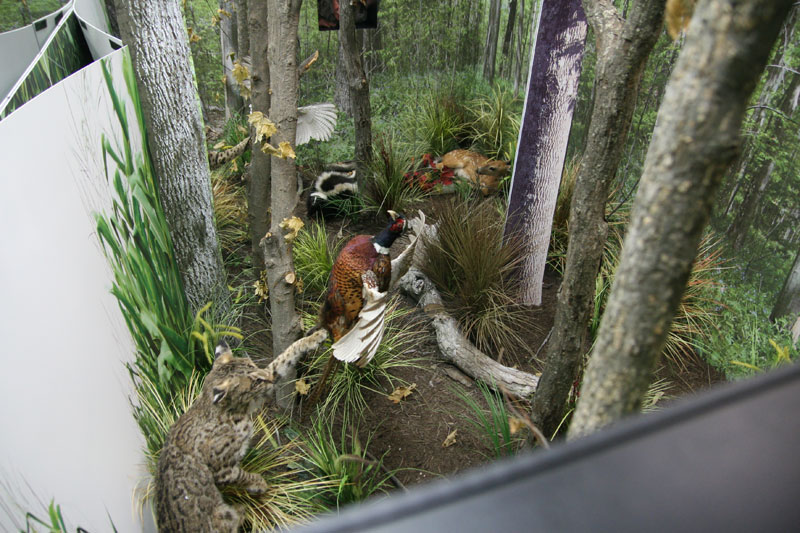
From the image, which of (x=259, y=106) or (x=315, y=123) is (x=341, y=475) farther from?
(x=315, y=123)

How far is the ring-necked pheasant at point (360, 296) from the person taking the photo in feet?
8.34

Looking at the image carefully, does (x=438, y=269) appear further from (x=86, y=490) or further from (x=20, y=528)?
(x=20, y=528)

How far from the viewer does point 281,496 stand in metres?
2.36

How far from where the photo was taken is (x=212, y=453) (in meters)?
2.00

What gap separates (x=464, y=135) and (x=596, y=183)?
499 centimetres

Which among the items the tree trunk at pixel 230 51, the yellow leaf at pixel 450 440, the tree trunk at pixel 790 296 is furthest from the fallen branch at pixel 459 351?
the tree trunk at pixel 230 51

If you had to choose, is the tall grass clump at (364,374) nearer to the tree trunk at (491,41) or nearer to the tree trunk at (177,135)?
the tree trunk at (177,135)

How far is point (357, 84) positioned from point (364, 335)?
316 cm

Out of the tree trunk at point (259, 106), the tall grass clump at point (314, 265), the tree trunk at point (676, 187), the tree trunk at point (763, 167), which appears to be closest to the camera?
the tree trunk at point (676, 187)

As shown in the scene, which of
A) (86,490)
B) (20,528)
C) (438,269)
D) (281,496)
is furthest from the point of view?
(438,269)

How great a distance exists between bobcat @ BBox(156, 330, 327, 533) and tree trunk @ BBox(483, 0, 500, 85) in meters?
6.68

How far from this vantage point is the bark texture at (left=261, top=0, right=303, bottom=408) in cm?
247

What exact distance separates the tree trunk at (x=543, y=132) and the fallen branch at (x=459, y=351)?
2.67ft

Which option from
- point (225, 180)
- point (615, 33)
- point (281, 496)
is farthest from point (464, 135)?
point (281, 496)
